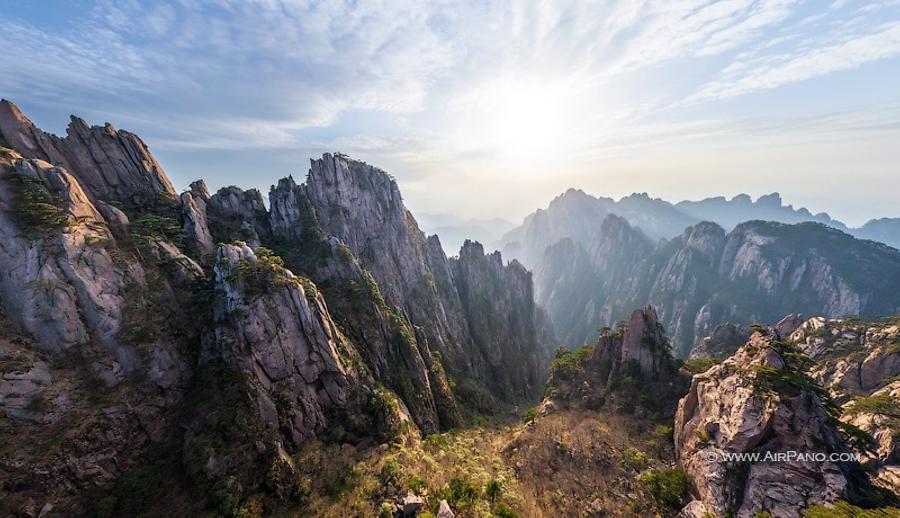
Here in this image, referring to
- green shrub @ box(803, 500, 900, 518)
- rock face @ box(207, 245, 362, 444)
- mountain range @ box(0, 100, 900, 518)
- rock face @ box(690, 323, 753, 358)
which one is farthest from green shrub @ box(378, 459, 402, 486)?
rock face @ box(690, 323, 753, 358)

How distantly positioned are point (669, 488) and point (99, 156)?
79.0 metres

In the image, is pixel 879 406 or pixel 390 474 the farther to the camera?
pixel 879 406

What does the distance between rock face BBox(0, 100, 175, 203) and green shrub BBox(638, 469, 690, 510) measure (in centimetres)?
7076

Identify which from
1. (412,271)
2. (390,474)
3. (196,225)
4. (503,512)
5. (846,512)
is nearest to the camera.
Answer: (846,512)

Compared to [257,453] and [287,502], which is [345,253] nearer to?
[257,453]

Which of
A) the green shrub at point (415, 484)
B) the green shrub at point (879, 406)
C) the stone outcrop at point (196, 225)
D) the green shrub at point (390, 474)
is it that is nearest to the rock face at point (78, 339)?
the stone outcrop at point (196, 225)

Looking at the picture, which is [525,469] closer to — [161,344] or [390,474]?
[390,474]

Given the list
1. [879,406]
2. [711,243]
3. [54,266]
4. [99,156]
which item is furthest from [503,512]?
[711,243]

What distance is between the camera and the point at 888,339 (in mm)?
51500

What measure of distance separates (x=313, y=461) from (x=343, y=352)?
500 inches

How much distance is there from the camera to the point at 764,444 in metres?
24.1

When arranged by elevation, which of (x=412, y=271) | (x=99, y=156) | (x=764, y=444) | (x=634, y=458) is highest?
(x=99, y=156)

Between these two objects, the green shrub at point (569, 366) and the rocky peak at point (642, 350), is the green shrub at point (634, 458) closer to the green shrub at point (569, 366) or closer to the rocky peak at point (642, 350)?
the rocky peak at point (642, 350)

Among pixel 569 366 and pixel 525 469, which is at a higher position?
pixel 525 469
